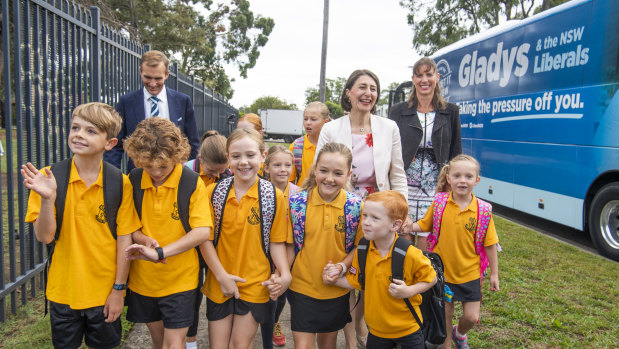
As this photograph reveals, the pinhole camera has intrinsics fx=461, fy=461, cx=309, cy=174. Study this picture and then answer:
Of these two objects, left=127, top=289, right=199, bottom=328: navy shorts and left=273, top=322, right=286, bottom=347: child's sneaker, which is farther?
left=273, top=322, right=286, bottom=347: child's sneaker

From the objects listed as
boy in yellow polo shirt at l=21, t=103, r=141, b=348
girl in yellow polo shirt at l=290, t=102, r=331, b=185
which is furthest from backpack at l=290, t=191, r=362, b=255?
girl in yellow polo shirt at l=290, t=102, r=331, b=185

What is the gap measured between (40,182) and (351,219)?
164 cm

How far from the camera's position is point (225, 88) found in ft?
123

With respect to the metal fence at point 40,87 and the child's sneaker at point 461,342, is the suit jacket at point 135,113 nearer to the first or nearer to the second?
the metal fence at point 40,87

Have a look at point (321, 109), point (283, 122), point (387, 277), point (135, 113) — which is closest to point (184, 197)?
point (387, 277)

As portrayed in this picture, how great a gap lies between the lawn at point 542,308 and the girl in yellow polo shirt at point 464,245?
799 mm

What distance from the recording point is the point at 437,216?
10.7 feet

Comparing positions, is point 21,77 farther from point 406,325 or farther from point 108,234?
point 406,325

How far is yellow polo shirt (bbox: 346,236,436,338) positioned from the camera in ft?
8.27

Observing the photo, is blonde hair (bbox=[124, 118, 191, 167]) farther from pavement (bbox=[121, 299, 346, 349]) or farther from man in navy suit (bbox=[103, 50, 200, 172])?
pavement (bbox=[121, 299, 346, 349])

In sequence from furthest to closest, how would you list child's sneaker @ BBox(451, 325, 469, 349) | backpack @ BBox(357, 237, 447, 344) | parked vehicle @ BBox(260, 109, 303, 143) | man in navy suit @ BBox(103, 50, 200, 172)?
parked vehicle @ BBox(260, 109, 303, 143) → man in navy suit @ BBox(103, 50, 200, 172) → child's sneaker @ BBox(451, 325, 469, 349) → backpack @ BBox(357, 237, 447, 344)

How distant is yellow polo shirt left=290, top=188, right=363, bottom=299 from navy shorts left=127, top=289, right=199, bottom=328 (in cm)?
61

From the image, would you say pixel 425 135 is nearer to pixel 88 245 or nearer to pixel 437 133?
pixel 437 133

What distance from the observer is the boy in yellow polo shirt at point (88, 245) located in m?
2.38
